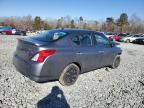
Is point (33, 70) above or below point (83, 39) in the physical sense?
below

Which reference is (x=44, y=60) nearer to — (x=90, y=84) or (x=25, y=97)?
(x=25, y=97)

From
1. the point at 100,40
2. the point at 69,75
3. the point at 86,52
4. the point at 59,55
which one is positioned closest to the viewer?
the point at 59,55

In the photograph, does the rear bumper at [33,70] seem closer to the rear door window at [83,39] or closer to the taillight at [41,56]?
the taillight at [41,56]

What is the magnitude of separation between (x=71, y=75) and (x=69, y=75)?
89 mm

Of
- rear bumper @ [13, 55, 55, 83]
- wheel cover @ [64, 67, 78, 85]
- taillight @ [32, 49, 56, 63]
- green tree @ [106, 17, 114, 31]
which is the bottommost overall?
wheel cover @ [64, 67, 78, 85]

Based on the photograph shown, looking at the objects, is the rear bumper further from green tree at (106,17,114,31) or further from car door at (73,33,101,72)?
green tree at (106,17,114,31)

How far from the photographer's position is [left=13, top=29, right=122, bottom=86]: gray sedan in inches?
186

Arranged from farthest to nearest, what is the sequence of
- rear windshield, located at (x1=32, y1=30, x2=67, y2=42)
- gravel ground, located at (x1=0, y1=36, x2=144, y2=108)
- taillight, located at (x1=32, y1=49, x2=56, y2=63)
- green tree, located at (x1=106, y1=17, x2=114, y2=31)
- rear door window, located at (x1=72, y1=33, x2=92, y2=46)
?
green tree, located at (x1=106, y1=17, x2=114, y2=31)
rear door window, located at (x1=72, y1=33, x2=92, y2=46)
rear windshield, located at (x1=32, y1=30, x2=67, y2=42)
taillight, located at (x1=32, y1=49, x2=56, y2=63)
gravel ground, located at (x1=0, y1=36, x2=144, y2=108)

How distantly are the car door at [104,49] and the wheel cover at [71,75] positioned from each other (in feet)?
4.13

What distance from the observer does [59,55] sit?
16.2ft

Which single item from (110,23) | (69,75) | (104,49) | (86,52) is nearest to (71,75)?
(69,75)

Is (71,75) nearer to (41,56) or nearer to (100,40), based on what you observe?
A: (41,56)

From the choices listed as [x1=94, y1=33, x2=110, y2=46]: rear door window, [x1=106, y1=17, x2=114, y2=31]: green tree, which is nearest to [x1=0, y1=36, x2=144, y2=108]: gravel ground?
[x1=94, y1=33, x2=110, y2=46]: rear door window

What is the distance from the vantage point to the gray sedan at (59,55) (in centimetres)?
472
